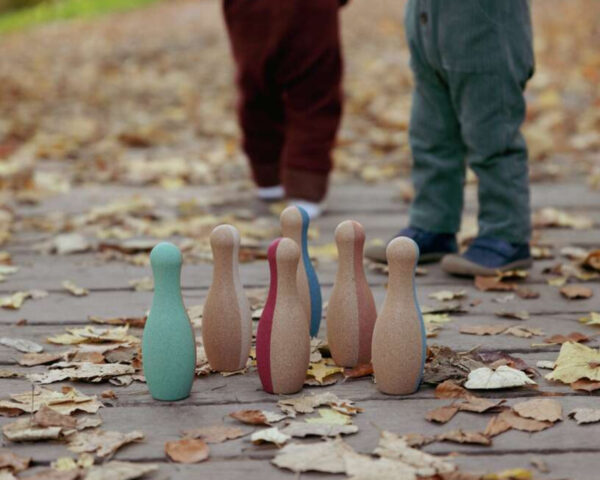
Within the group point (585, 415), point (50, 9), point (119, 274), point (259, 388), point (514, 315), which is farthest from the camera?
point (50, 9)

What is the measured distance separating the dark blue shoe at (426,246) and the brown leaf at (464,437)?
1.46 metres

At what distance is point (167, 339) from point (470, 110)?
1429 millimetres

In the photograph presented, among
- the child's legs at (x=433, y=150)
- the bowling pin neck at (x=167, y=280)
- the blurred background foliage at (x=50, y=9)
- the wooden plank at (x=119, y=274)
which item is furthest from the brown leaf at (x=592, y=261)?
the blurred background foliage at (x=50, y=9)

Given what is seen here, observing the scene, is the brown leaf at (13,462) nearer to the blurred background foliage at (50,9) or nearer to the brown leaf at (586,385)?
the brown leaf at (586,385)

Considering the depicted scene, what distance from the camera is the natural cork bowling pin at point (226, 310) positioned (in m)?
2.25

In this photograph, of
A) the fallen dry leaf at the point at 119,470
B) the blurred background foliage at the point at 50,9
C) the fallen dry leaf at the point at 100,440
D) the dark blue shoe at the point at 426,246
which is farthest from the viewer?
the blurred background foliage at the point at 50,9

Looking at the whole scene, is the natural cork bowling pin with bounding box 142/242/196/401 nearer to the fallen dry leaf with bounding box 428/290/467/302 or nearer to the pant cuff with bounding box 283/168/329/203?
the fallen dry leaf with bounding box 428/290/467/302

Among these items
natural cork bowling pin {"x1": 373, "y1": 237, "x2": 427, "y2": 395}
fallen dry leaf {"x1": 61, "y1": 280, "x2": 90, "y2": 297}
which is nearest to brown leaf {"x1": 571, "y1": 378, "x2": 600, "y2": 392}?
natural cork bowling pin {"x1": 373, "y1": 237, "x2": 427, "y2": 395}

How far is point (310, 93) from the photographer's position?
12.9 feet

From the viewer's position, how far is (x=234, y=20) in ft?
12.7

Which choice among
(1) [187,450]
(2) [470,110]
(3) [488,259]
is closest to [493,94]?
(2) [470,110]

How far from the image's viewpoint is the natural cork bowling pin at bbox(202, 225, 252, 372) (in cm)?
225

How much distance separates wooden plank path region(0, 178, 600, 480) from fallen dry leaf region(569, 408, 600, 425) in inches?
0.9

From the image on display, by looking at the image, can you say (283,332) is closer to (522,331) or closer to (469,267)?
(522,331)
